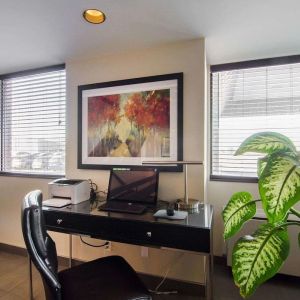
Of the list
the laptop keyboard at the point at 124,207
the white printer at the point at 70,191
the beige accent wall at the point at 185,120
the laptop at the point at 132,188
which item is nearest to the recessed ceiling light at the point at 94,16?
the beige accent wall at the point at 185,120

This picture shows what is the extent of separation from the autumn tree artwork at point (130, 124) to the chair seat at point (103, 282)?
0.93 metres

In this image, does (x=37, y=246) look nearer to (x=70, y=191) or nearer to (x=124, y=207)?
(x=124, y=207)

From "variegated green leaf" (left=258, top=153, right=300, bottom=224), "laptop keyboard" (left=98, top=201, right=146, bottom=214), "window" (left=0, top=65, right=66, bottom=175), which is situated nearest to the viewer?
"variegated green leaf" (left=258, top=153, right=300, bottom=224)

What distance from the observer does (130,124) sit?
2.00 metres

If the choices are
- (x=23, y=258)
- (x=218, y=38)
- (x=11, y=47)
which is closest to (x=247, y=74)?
(x=218, y=38)

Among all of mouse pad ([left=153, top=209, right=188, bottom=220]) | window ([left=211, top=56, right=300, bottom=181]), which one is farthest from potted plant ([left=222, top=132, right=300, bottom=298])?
window ([left=211, top=56, right=300, bottom=181])

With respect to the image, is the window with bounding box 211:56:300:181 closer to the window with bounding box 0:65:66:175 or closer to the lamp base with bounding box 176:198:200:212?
the lamp base with bounding box 176:198:200:212

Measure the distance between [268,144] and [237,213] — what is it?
39 centimetres

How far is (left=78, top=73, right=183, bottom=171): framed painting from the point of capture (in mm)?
1871

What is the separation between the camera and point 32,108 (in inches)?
102

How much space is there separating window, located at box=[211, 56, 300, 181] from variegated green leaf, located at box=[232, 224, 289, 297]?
1.41m

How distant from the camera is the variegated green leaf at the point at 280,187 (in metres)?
0.78

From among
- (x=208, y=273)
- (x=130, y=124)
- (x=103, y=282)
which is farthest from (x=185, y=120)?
(x=103, y=282)

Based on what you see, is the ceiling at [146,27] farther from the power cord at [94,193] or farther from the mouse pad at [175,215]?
the mouse pad at [175,215]
